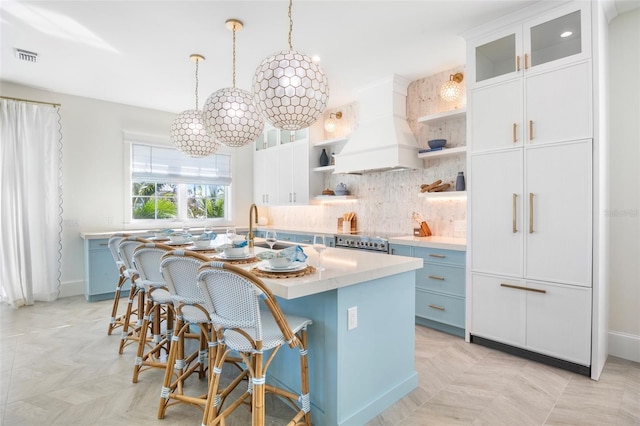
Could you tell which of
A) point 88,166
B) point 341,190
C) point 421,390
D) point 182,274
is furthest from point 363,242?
point 88,166

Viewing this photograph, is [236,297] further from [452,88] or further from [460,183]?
[452,88]

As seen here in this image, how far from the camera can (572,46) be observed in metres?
2.56

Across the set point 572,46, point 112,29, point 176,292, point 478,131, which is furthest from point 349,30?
point 176,292

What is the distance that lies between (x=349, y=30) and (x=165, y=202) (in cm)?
407

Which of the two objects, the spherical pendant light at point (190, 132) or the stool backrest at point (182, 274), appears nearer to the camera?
the stool backrest at point (182, 274)

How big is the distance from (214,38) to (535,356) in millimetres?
3910

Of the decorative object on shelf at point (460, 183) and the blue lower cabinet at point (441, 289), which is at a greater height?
the decorative object on shelf at point (460, 183)

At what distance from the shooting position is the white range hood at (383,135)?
3.93 m

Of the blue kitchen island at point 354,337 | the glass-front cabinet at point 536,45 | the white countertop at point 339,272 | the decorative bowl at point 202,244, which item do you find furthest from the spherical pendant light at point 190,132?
the glass-front cabinet at point 536,45

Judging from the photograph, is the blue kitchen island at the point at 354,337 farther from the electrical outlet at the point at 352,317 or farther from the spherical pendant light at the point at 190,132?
the spherical pendant light at the point at 190,132

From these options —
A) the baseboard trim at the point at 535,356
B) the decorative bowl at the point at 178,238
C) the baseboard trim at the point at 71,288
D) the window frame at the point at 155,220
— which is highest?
the window frame at the point at 155,220

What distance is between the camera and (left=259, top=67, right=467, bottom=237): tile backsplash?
3865 mm

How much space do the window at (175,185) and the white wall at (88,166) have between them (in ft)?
0.78

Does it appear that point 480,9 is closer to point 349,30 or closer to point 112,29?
point 349,30
